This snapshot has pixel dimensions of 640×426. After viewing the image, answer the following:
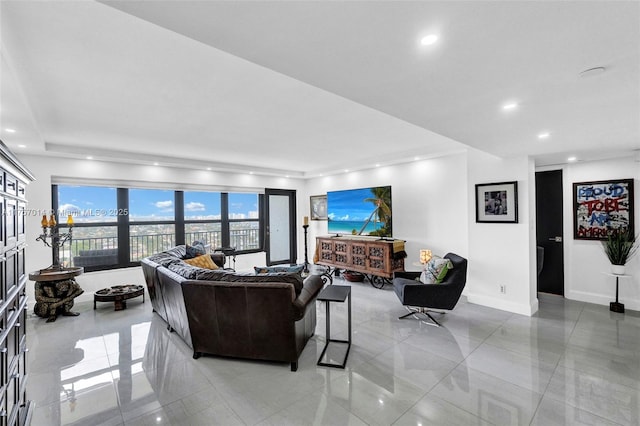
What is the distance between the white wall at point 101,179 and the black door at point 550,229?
5.73 meters

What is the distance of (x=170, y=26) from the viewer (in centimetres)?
119

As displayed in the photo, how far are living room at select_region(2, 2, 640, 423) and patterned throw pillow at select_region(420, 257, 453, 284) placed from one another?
1038 mm

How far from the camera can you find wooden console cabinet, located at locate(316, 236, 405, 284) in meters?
5.39

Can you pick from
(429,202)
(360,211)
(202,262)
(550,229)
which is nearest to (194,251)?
(202,262)

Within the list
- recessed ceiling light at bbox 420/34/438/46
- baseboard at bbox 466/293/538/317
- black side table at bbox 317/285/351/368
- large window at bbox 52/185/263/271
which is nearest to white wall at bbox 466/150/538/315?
baseboard at bbox 466/293/538/317

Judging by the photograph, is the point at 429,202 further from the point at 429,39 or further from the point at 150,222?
the point at 150,222

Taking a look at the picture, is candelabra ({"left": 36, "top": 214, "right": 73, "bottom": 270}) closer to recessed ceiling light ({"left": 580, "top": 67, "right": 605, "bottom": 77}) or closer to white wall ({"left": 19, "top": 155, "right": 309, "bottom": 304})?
white wall ({"left": 19, "top": 155, "right": 309, "bottom": 304})

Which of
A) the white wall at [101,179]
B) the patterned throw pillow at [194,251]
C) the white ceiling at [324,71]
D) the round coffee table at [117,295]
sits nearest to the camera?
the white ceiling at [324,71]

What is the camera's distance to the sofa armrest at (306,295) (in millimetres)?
2650

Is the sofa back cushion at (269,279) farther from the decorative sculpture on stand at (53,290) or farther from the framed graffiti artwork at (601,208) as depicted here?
the framed graffiti artwork at (601,208)

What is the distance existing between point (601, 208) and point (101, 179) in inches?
315

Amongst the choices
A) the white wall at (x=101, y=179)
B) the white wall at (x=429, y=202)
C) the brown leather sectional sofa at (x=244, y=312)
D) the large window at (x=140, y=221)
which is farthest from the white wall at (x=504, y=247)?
the large window at (x=140, y=221)

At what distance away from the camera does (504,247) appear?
167 inches

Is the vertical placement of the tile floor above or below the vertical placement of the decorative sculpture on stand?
below
